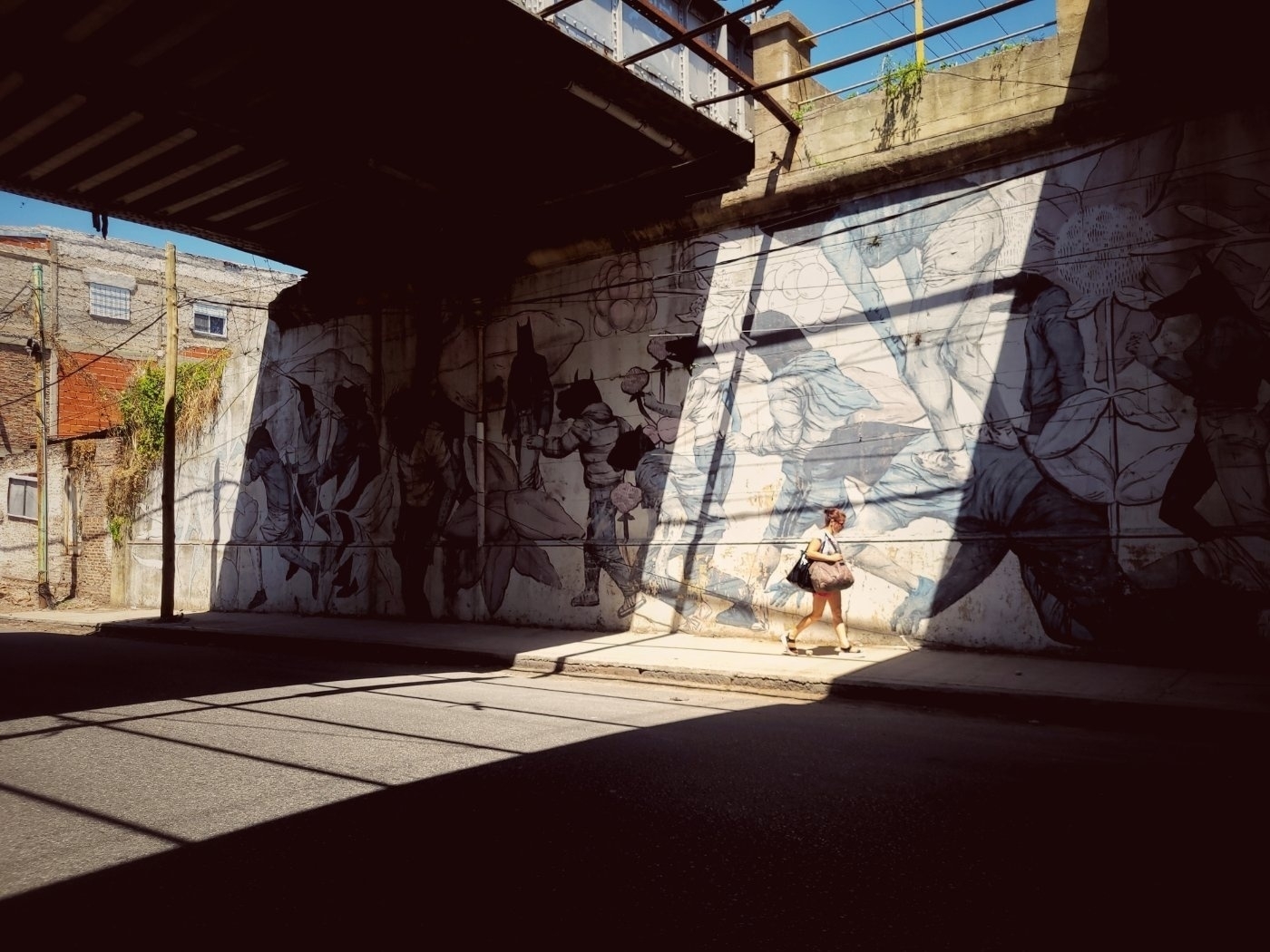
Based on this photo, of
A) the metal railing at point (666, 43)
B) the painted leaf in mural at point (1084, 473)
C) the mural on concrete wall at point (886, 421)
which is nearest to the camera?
the mural on concrete wall at point (886, 421)

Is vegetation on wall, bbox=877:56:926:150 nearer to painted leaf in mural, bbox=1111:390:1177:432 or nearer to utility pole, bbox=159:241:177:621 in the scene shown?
painted leaf in mural, bbox=1111:390:1177:432

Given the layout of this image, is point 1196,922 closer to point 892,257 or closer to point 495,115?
point 892,257

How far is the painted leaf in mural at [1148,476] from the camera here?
8406 millimetres

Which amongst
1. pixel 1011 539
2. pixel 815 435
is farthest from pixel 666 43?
pixel 1011 539

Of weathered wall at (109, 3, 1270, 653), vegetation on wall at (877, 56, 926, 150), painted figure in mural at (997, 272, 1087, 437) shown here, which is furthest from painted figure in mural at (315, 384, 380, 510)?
painted figure in mural at (997, 272, 1087, 437)

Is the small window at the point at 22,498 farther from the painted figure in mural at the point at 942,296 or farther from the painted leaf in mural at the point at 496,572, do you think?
the painted figure in mural at the point at 942,296

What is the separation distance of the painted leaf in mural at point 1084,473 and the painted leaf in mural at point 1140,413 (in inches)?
17.6

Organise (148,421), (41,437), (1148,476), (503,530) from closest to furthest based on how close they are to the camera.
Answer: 1. (1148,476)
2. (503,530)
3. (148,421)
4. (41,437)

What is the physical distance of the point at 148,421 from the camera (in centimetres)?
2031

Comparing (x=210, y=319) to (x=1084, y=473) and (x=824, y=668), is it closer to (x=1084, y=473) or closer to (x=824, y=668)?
(x=824, y=668)

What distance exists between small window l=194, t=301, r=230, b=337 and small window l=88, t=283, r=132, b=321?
2.39 metres

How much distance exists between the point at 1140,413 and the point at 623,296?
656 cm

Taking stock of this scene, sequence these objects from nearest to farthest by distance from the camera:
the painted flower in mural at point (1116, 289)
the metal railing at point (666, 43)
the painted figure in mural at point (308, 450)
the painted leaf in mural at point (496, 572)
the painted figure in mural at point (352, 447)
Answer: the painted flower in mural at point (1116, 289)
the metal railing at point (666, 43)
the painted leaf in mural at point (496, 572)
the painted figure in mural at point (352, 447)
the painted figure in mural at point (308, 450)

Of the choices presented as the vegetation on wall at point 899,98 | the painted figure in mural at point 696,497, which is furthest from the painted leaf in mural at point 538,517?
the vegetation on wall at point 899,98
